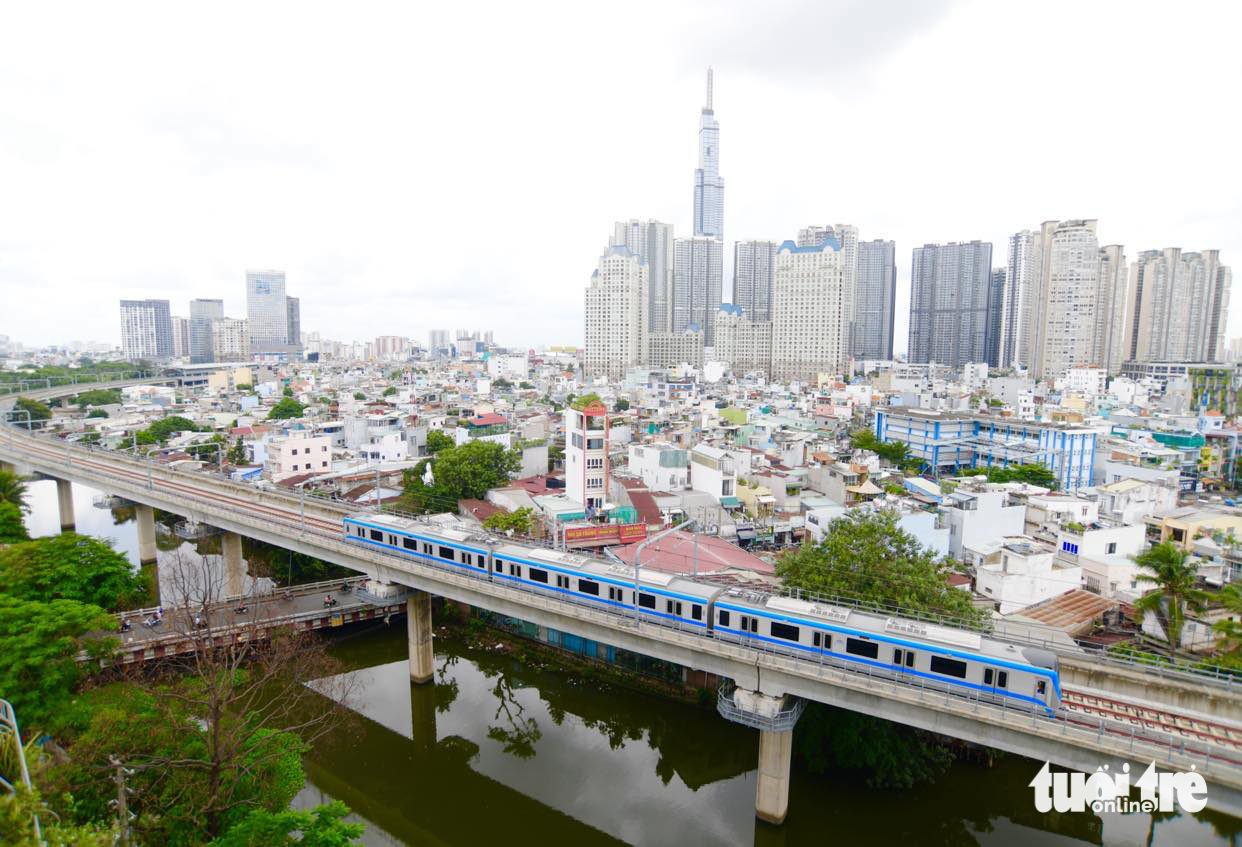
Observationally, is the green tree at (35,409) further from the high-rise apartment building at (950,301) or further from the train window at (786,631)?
the high-rise apartment building at (950,301)

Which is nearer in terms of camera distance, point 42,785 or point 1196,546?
point 42,785

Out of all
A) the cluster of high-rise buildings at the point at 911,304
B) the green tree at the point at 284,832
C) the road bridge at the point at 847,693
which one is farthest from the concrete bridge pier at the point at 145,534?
the cluster of high-rise buildings at the point at 911,304

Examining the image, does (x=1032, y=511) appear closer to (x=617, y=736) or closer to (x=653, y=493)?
(x=653, y=493)

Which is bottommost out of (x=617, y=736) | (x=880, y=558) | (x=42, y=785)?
(x=617, y=736)

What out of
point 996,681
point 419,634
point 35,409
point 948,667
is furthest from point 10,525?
point 35,409

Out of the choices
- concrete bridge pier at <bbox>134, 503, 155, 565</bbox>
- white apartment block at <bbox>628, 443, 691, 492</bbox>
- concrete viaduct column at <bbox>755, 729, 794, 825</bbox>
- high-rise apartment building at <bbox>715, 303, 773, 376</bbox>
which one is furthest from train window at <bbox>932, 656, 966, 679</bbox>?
high-rise apartment building at <bbox>715, 303, 773, 376</bbox>

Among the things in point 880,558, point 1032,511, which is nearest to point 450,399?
point 1032,511
